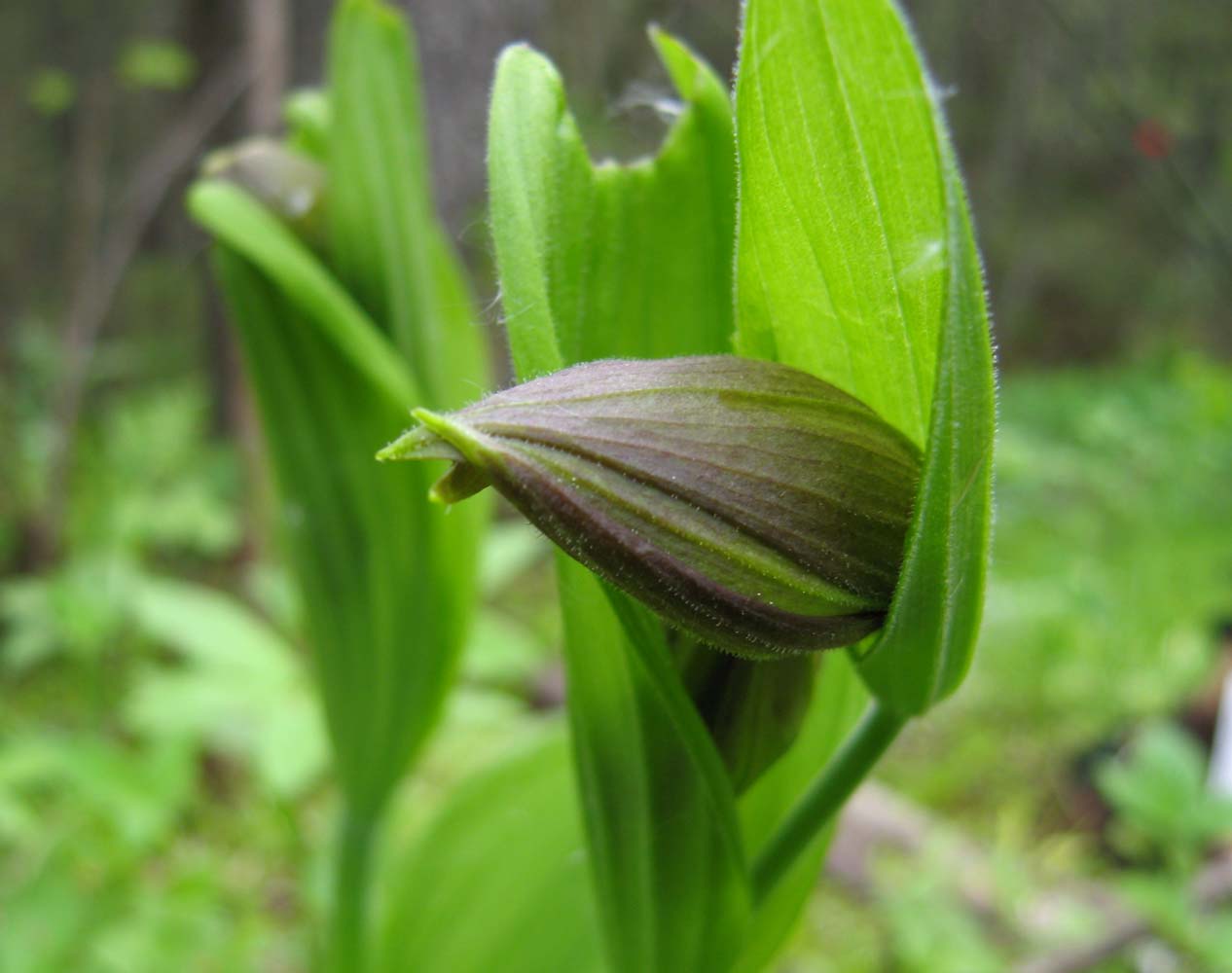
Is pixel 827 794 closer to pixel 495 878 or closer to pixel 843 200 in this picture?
pixel 843 200

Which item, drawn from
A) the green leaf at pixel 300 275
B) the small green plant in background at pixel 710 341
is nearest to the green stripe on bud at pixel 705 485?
the small green plant in background at pixel 710 341

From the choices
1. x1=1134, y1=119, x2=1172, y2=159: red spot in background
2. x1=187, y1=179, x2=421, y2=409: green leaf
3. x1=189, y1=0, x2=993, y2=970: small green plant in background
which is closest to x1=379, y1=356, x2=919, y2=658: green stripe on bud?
x1=189, y1=0, x2=993, y2=970: small green plant in background

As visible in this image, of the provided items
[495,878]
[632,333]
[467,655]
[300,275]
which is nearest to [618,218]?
[632,333]

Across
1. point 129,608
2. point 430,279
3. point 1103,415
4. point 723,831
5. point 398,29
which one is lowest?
point 1103,415

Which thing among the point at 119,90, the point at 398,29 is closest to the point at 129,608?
the point at 398,29

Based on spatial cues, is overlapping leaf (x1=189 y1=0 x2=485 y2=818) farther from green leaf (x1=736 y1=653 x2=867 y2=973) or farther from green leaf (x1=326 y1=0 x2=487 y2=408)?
green leaf (x1=736 y1=653 x2=867 y2=973)

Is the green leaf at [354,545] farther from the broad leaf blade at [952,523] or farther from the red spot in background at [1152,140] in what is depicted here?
the red spot in background at [1152,140]

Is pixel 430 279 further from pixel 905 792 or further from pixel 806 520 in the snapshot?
pixel 905 792

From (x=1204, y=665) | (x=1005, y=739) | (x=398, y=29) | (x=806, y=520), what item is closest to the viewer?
(x=806, y=520)
